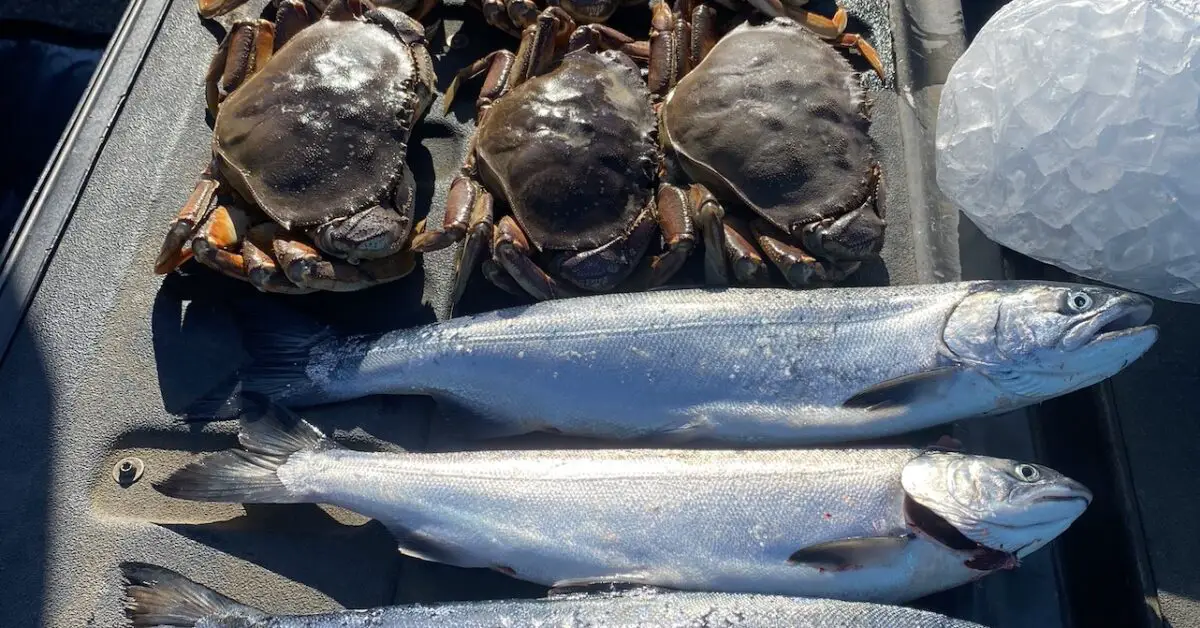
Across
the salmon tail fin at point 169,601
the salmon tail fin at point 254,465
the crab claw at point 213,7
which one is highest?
the crab claw at point 213,7

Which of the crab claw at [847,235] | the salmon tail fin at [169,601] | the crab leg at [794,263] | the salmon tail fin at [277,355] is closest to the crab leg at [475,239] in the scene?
the salmon tail fin at [277,355]

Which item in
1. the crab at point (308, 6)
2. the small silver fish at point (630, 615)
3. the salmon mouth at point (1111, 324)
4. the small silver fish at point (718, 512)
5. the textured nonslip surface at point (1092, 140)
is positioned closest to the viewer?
the small silver fish at point (630, 615)

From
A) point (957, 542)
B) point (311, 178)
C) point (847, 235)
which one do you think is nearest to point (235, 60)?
point (311, 178)

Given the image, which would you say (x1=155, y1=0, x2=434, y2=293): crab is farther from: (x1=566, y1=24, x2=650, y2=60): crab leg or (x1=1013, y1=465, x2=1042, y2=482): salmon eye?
(x1=1013, y1=465, x2=1042, y2=482): salmon eye

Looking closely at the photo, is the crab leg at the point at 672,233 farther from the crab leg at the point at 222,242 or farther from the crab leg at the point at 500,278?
the crab leg at the point at 222,242

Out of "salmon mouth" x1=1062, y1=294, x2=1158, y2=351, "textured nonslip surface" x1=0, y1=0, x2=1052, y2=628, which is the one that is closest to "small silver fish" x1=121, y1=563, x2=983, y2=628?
"textured nonslip surface" x1=0, y1=0, x2=1052, y2=628

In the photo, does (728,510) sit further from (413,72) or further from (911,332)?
(413,72)
